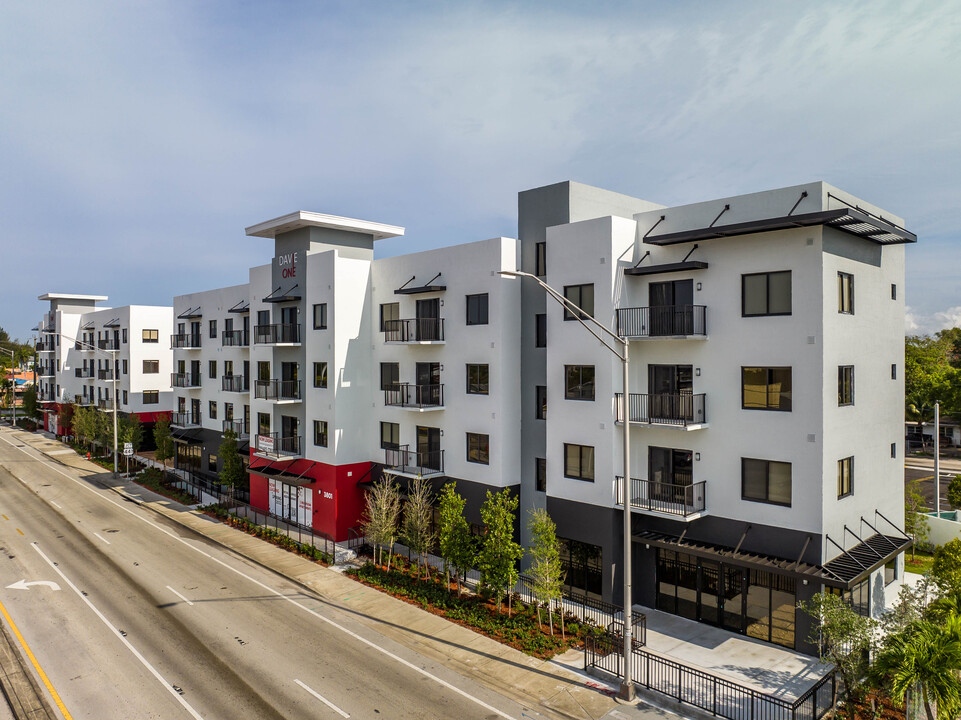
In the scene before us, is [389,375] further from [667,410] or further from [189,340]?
[189,340]

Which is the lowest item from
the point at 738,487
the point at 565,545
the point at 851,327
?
the point at 565,545

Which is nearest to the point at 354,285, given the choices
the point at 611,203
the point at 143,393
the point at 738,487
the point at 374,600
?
the point at 611,203

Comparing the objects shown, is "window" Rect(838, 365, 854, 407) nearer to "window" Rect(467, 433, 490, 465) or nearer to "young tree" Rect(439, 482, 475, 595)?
"window" Rect(467, 433, 490, 465)

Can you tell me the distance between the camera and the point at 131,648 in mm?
18781

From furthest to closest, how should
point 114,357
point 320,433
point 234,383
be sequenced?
point 114,357 → point 234,383 → point 320,433

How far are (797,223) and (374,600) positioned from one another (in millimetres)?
19760

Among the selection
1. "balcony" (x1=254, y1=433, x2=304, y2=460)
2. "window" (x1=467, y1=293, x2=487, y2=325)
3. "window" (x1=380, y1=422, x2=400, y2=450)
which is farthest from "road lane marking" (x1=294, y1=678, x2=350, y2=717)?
"balcony" (x1=254, y1=433, x2=304, y2=460)

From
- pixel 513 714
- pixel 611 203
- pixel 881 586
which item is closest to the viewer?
pixel 513 714

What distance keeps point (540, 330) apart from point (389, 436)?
1041 centimetres

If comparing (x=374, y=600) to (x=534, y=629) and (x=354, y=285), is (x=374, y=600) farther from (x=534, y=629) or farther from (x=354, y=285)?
(x=354, y=285)

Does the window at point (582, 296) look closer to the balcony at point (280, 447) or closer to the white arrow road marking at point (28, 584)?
the balcony at point (280, 447)

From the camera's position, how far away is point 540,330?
1019 inches

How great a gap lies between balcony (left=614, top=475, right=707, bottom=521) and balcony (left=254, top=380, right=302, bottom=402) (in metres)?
19.2

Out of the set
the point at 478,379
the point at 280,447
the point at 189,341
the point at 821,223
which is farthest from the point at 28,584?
the point at 821,223
